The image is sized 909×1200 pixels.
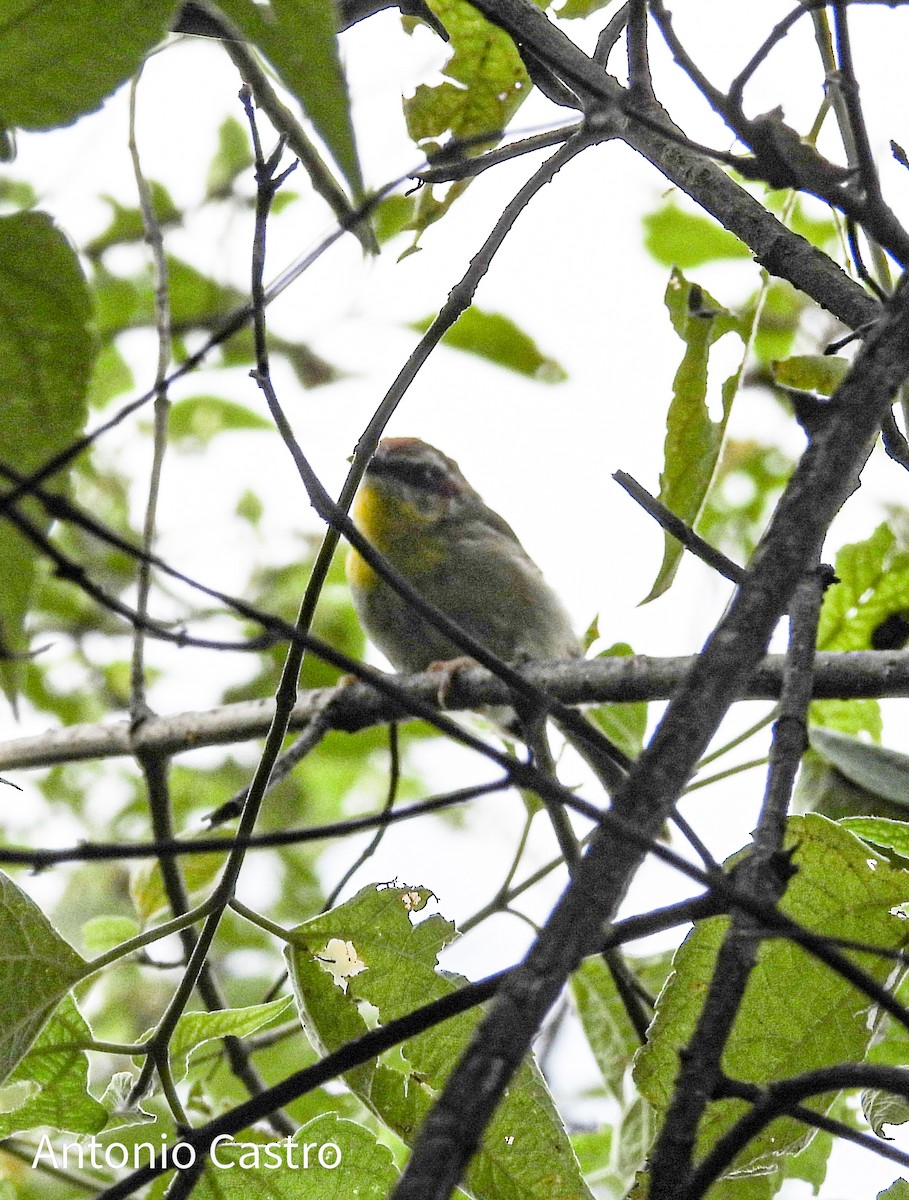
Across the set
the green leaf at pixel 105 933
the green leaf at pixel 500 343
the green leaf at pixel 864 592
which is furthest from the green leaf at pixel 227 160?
the green leaf at pixel 105 933

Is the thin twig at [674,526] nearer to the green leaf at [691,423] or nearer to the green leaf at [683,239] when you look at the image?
the green leaf at [691,423]

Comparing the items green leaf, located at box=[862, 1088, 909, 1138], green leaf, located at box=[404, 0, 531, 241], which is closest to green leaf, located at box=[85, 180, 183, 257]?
green leaf, located at box=[404, 0, 531, 241]

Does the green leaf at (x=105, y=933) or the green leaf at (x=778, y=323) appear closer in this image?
the green leaf at (x=105, y=933)

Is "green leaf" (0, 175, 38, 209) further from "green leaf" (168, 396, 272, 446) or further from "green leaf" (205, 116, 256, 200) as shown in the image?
"green leaf" (168, 396, 272, 446)

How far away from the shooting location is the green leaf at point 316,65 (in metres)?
0.92

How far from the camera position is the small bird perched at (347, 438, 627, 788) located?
198 inches

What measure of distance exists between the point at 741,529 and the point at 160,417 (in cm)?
235

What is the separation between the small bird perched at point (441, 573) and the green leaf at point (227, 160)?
4.37ft

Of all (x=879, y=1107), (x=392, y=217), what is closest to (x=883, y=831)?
(x=879, y=1107)

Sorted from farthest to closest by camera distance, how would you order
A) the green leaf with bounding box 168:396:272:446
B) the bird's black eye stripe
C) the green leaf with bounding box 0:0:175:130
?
the bird's black eye stripe → the green leaf with bounding box 168:396:272:446 → the green leaf with bounding box 0:0:175:130

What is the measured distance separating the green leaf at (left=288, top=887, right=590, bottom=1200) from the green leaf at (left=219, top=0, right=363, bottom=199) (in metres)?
1.30

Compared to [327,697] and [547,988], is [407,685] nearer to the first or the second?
[327,697]

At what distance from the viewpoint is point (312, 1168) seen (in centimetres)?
189

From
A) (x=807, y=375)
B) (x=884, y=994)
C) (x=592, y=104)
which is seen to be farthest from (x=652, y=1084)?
(x=592, y=104)
